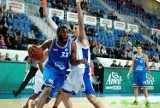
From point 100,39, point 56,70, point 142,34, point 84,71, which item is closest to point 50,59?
point 56,70

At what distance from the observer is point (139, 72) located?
34.0ft

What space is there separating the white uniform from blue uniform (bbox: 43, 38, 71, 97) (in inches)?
13.4

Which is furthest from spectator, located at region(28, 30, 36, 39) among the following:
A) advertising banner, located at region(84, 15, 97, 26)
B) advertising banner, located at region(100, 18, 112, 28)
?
advertising banner, located at region(100, 18, 112, 28)

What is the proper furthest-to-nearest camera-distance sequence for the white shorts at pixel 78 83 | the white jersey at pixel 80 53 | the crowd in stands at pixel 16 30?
the crowd in stands at pixel 16 30 < the white shorts at pixel 78 83 < the white jersey at pixel 80 53

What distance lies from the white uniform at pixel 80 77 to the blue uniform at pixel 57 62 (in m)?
0.34

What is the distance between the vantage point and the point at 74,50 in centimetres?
554

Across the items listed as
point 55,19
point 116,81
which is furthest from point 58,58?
point 55,19

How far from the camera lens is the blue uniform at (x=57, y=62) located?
5363 millimetres

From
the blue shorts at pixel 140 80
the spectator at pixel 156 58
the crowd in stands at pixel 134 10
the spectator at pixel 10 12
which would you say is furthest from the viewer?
the crowd in stands at pixel 134 10

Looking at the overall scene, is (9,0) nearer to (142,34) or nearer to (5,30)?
(5,30)

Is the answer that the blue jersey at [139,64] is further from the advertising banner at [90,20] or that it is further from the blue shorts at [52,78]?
the advertising banner at [90,20]

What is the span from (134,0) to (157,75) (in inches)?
613

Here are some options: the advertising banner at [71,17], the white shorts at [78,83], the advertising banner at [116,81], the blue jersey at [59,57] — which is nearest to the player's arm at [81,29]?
the blue jersey at [59,57]

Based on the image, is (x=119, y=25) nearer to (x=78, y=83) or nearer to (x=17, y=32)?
(x=17, y=32)
